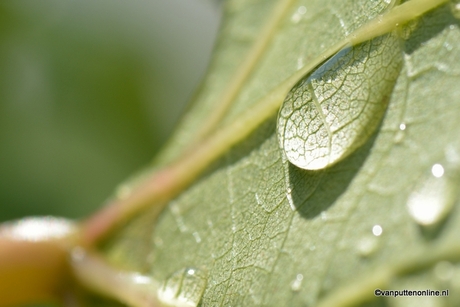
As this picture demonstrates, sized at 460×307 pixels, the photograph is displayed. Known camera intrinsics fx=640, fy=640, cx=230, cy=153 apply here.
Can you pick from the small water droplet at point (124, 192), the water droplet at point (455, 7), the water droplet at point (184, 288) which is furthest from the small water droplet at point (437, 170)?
the small water droplet at point (124, 192)

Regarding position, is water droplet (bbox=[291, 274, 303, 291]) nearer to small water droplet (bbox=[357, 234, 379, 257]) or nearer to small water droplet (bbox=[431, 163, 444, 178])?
small water droplet (bbox=[357, 234, 379, 257])

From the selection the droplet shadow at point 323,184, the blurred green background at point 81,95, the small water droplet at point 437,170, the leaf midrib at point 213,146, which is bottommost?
the small water droplet at point 437,170

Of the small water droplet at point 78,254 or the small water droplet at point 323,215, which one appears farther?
the small water droplet at point 78,254

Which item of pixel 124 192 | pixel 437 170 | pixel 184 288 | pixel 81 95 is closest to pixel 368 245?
pixel 437 170

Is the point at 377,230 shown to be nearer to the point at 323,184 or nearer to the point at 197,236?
the point at 323,184

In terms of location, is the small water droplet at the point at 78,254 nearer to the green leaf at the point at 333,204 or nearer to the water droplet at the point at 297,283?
the green leaf at the point at 333,204

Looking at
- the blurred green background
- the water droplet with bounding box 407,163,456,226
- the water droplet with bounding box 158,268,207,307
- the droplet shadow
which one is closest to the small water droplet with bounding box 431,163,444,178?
the water droplet with bounding box 407,163,456,226

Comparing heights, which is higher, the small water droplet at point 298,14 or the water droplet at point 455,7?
the small water droplet at point 298,14
